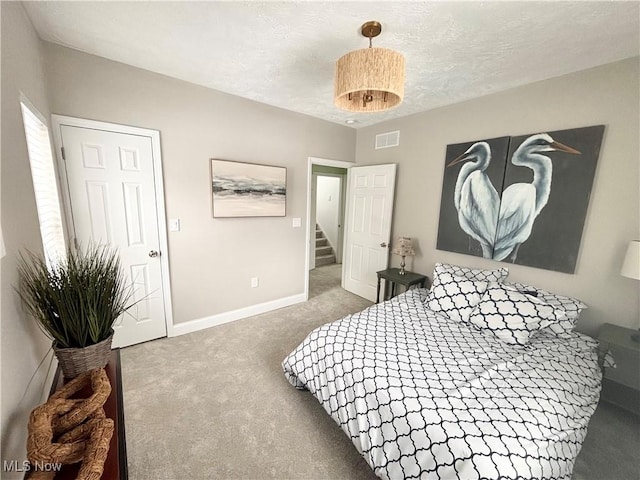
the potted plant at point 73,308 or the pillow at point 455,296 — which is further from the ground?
the potted plant at point 73,308

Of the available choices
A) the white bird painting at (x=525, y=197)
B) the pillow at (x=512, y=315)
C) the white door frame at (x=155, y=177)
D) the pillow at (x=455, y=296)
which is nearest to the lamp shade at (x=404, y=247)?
the pillow at (x=455, y=296)

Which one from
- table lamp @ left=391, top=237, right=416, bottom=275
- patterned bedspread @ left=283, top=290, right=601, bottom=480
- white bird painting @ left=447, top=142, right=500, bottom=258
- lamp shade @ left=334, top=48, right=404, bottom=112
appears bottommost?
patterned bedspread @ left=283, top=290, right=601, bottom=480

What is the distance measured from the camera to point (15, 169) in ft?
3.77

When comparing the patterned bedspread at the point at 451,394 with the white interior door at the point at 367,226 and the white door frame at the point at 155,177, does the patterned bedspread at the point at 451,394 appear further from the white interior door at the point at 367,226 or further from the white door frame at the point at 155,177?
the white interior door at the point at 367,226

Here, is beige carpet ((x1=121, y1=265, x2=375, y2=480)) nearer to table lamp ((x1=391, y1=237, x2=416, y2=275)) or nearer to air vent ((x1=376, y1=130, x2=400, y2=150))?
table lamp ((x1=391, y1=237, x2=416, y2=275))

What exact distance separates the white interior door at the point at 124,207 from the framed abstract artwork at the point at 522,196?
310 cm

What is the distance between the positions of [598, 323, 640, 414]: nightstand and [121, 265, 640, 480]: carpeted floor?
0.13m

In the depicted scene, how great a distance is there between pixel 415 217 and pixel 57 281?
3.20 metres

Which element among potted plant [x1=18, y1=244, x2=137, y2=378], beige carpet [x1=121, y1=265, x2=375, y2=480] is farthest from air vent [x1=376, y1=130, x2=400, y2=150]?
potted plant [x1=18, y1=244, x2=137, y2=378]

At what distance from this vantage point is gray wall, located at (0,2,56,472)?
0.90m

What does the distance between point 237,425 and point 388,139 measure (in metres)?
3.45

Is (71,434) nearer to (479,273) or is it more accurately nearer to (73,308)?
(73,308)

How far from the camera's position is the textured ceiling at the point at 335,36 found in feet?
4.63

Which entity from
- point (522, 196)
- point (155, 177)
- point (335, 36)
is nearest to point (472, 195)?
point (522, 196)
